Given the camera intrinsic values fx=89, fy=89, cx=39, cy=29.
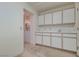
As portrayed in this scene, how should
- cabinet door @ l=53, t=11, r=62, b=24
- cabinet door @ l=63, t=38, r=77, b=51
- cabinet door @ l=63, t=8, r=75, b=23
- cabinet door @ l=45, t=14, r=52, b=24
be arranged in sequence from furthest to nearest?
cabinet door @ l=45, t=14, r=52, b=24, cabinet door @ l=53, t=11, r=62, b=24, cabinet door @ l=63, t=8, r=75, b=23, cabinet door @ l=63, t=38, r=77, b=51

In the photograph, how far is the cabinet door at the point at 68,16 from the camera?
12.2 feet

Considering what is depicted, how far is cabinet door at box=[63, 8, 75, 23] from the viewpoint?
12.2 ft

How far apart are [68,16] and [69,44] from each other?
122 cm

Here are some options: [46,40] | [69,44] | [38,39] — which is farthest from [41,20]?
[69,44]

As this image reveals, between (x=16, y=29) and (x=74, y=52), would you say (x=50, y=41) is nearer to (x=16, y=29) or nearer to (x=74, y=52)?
(x=74, y=52)

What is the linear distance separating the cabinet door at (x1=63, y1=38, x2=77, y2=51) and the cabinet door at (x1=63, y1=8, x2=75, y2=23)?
0.84 m

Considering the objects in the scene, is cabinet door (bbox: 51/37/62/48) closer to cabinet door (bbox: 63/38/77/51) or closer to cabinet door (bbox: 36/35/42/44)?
cabinet door (bbox: 63/38/77/51)

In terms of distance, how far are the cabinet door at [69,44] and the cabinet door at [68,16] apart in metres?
0.84

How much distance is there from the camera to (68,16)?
3.85 metres

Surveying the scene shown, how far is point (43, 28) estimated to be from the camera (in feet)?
17.6

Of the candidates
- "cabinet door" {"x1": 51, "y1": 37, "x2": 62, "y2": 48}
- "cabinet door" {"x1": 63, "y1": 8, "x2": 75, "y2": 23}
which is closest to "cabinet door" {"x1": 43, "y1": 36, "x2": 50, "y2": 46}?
"cabinet door" {"x1": 51, "y1": 37, "x2": 62, "y2": 48}

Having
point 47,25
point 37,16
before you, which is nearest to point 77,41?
point 47,25

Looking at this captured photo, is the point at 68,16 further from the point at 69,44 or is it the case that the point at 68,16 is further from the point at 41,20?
the point at 41,20

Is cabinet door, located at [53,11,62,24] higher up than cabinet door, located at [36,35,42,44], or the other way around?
cabinet door, located at [53,11,62,24]
